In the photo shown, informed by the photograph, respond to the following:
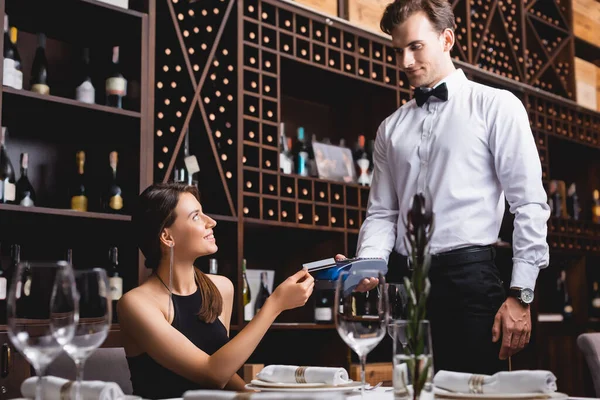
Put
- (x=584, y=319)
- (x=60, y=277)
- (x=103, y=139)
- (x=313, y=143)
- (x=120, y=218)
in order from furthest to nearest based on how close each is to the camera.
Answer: (x=584, y=319) < (x=313, y=143) < (x=103, y=139) < (x=120, y=218) < (x=60, y=277)

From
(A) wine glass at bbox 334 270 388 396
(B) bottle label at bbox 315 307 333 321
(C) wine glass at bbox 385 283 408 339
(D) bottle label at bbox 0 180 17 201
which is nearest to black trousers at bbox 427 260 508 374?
(C) wine glass at bbox 385 283 408 339

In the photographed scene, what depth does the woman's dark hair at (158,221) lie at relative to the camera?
203 centimetres

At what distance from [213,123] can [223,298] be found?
3.90 ft

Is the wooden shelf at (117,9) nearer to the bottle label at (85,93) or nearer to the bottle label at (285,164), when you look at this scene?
the bottle label at (85,93)

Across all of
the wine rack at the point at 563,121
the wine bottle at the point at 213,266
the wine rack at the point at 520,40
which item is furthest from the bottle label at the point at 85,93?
the wine rack at the point at 563,121

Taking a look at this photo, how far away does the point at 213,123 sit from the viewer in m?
3.17

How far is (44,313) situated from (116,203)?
198 centimetres

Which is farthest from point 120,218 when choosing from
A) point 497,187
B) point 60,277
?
point 60,277

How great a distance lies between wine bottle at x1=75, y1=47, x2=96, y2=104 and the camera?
2816mm

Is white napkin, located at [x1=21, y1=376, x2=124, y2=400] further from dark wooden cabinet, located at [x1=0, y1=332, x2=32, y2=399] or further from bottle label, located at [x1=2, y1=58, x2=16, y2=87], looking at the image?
bottle label, located at [x1=2, y1=58, x2=16, y2=87]

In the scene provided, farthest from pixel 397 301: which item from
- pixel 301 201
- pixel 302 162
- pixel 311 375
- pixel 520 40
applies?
pixel 520 40

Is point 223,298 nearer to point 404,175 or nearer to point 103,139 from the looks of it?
point 404,175

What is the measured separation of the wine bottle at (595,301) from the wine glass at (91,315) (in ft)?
14.5

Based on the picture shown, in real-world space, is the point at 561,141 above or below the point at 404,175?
above
